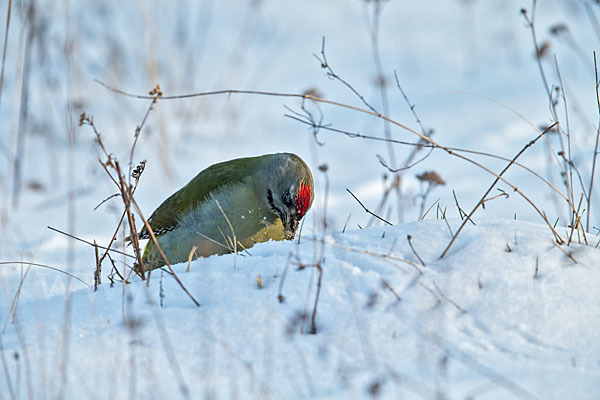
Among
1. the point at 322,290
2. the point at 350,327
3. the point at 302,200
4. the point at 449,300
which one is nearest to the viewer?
the point at 350,327

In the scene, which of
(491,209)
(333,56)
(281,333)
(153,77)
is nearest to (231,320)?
(281,333)

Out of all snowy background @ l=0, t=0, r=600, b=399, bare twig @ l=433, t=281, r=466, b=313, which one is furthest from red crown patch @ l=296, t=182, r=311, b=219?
bare twig @ l=433, t=281, r=466, b=313

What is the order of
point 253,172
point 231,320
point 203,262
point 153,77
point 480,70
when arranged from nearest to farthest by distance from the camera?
point 231,320
point 203,262
point 253,172
point 153,77
point 480,70

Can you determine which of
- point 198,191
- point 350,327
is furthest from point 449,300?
point 198,191

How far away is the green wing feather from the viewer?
4.84 m

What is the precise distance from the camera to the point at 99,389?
221 centimetres

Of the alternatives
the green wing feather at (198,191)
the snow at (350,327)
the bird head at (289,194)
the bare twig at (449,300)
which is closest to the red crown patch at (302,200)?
the bird head at (289,194)

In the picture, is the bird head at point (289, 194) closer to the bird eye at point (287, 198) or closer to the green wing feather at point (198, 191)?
the bird eye at point (287, 198)

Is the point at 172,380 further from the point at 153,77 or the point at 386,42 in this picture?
the point at 386,42

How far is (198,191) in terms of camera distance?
486 centimetres

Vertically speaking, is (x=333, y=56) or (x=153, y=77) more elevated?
(x=333, y=56)

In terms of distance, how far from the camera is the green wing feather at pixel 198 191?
4.84 m

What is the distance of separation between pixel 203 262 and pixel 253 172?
1.74 m

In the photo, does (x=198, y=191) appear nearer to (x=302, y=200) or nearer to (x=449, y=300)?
(x=302, y=200)
